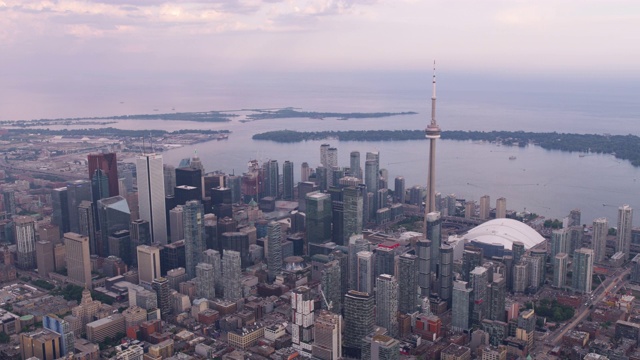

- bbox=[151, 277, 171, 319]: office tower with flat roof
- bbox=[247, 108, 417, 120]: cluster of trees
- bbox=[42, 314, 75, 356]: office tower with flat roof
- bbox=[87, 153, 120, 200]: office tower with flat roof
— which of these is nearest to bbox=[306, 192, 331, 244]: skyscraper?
bbox=[151, 277, 171, 319]: office tower with flat roof

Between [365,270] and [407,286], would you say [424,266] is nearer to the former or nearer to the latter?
[407,286]

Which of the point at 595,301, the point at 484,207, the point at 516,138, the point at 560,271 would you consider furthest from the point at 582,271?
the point at 516,138

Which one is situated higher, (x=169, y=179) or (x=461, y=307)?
(x=169, y=179)

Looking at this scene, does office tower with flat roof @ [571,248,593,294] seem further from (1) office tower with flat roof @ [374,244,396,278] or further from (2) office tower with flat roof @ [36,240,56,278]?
(2) office tower with flat roof @ [36,240,56,278]

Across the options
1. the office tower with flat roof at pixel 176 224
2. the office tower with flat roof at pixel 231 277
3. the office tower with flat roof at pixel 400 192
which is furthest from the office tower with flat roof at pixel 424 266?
the office tower with flat roof at pixel 400 192

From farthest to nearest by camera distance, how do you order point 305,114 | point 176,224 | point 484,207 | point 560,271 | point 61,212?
point 305,114, point 484,207, point 61,212, point 176,224, point 560,271

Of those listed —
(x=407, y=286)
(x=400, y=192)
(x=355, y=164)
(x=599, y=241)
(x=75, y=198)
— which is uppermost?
(x=355, y=164)

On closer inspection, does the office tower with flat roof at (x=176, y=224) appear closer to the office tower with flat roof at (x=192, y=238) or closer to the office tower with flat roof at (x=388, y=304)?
the office tower with flat roof at (x=192, y=238)

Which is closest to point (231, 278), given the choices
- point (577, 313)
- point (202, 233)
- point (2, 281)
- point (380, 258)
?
point (202, 233)
